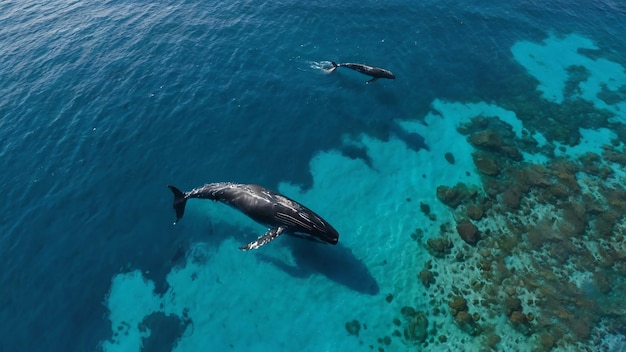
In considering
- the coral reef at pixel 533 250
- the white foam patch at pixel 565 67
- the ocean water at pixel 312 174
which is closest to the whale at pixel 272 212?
the ocean water at pixel 312 174

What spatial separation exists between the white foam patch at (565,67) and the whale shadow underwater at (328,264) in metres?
37.5

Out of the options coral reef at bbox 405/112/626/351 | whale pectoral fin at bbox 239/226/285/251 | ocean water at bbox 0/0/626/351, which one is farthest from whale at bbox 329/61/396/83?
whale pectoral fin at bbox 239/226/285/251

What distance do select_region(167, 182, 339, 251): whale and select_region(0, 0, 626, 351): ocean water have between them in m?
3.27

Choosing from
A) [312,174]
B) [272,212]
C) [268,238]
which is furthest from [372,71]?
[268,238]

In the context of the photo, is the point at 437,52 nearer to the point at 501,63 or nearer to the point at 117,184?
the point at 501,63

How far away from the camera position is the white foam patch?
161 feet

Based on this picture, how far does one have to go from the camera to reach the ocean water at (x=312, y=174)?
1140 inches

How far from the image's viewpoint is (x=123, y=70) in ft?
162

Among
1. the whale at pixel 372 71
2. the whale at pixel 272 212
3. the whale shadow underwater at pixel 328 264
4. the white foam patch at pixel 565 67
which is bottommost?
the whale shadow underwater at pixel 328 264

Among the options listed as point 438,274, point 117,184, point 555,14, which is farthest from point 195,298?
point 555,14

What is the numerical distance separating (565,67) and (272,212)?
51705 mm

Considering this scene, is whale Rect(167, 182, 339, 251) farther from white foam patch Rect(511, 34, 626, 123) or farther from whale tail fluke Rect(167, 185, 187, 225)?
white foam patch Rect(511, 34, 626, 123)

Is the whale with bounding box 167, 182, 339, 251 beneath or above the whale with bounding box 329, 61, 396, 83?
beneath

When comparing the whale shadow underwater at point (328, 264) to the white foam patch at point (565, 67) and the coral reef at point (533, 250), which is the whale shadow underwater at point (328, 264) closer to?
the coral reef at point (533, 250)
